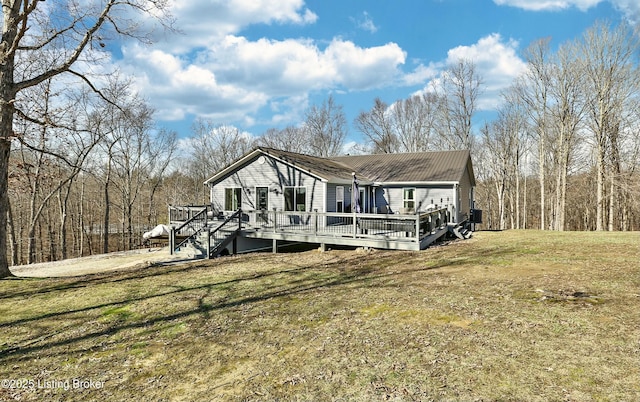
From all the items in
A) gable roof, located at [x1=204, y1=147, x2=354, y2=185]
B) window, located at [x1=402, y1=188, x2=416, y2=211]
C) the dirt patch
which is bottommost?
the dirt patch

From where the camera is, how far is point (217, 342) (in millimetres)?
5012

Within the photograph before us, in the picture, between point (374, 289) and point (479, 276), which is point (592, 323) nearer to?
point (479, 276)

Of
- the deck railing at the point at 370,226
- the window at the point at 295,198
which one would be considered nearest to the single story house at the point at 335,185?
the window at the point at 295,198

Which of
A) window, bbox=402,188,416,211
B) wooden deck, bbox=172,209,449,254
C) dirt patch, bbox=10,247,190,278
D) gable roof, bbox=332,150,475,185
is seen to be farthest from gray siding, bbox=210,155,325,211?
window, bbox=402,188,416,211

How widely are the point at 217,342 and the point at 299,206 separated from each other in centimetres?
1291

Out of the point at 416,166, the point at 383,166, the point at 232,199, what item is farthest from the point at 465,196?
the point at 232,199

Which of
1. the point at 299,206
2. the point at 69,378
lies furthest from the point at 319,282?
the point at 299,206

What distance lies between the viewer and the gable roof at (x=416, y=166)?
19750mm

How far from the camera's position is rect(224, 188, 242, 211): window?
19469mm

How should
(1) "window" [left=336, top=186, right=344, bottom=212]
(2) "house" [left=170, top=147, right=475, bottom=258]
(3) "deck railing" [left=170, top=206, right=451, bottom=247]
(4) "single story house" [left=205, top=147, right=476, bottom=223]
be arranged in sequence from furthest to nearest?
(1) "window" [left=336, top=186, right=344, bottom=212] < (4) "single story house" [left=205, top=147, right=476, bottom=223] < (2) "house" [left=170, top=147, right=475, bottom=258] < (3) "deck railing" [left=170, top=206, right=451, bottom=247]

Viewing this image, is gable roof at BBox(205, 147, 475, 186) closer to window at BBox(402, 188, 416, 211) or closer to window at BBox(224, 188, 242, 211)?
window at BBox(402, 188, 416, 211)

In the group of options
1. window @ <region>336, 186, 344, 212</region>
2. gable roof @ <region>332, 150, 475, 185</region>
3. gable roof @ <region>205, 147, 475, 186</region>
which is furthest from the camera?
gable roof @ <region>332, 150, 475, 185</region>

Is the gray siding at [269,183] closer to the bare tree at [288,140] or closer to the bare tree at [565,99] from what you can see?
the bare tree at [565,99]

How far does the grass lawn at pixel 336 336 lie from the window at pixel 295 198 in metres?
8.79
